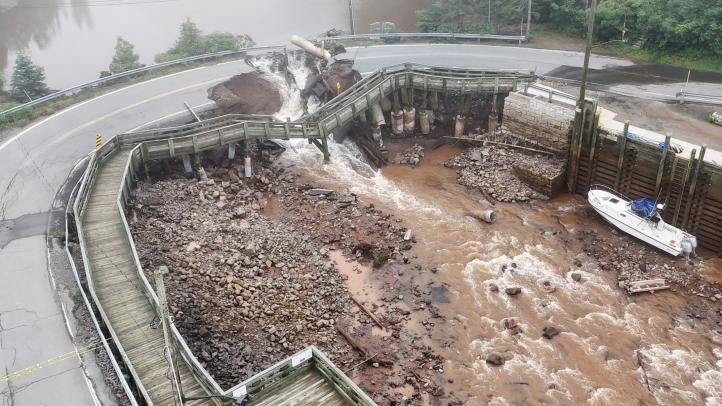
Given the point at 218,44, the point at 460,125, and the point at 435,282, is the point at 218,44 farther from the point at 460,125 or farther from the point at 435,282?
the point at 435,282

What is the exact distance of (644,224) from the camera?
26.3 metres

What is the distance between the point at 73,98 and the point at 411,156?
845 inches

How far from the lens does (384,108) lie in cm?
3622

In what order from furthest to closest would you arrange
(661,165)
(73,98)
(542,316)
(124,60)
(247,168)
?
(124,60)
(73,98)
(247,168)
(661,165)
(542,316)

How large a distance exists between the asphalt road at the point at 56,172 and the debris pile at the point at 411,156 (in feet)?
22.9

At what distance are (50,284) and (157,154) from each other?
9743mm

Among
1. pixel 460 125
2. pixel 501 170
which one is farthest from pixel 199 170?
pixel 501 170

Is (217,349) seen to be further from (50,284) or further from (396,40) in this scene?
(396,40)

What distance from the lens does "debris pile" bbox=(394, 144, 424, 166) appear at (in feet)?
112

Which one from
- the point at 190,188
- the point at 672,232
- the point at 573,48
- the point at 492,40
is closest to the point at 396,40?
the point at 492,40

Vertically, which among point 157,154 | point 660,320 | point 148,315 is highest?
point 157,154

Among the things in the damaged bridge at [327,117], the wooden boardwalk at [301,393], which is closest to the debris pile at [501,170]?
the damaged bridge at [327,117]

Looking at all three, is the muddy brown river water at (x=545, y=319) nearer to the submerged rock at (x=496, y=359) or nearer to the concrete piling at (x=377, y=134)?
the submerged rock at (x=496, y=359)

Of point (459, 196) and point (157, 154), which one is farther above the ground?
point (157, 154)
